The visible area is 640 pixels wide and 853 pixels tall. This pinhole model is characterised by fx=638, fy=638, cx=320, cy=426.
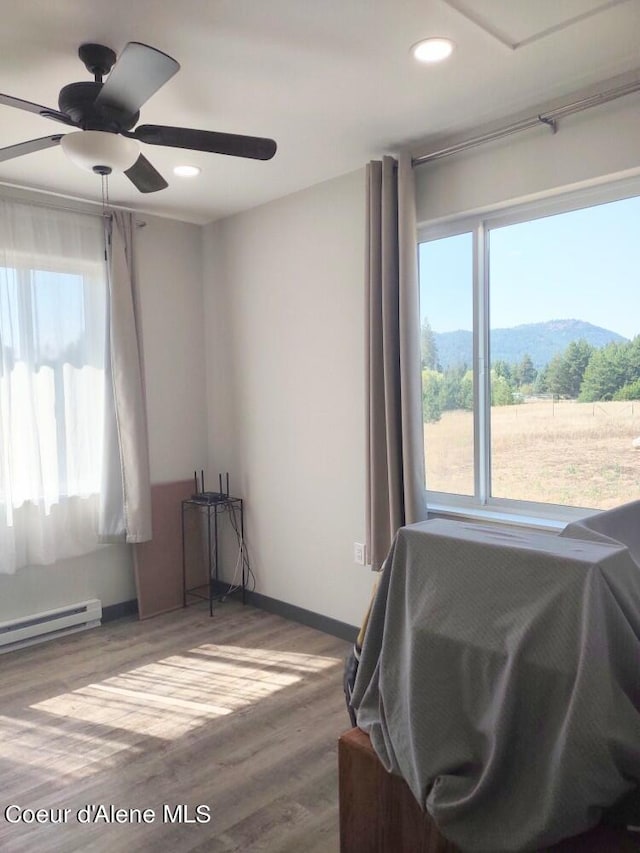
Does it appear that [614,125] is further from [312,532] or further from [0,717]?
[0,717]

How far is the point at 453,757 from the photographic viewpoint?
1.20 m

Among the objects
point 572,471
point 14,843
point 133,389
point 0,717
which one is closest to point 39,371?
point 133,389

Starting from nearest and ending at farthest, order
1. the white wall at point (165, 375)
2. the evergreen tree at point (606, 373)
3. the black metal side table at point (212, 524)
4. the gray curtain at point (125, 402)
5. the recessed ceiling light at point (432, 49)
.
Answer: the recessed ceiling light at point (432, 49) < the evergreen tree at point (606, 373) < the gray curtain at point (125, 402) < the white wall at point (165, 375) < the black metal side table at point (212, 524)

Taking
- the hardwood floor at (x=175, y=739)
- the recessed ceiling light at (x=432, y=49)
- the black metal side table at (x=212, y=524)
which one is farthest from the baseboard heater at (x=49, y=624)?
the recessed ceiling light at (x=432, y=49)

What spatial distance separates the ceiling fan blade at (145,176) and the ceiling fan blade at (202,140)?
27 cm

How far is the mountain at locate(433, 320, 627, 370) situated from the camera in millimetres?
2684

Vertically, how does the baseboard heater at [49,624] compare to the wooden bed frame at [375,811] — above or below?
below

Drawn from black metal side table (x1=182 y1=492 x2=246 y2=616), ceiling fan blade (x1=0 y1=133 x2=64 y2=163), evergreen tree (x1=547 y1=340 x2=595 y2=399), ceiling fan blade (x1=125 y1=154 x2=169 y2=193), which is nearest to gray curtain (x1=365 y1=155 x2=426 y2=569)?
evergreen tree (x1=547 y1=340 x2=595 y2=399)

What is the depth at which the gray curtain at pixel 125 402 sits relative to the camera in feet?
12.4

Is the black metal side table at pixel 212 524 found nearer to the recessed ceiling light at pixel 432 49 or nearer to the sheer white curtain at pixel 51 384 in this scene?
the sheer white curtain at pixel 51 384

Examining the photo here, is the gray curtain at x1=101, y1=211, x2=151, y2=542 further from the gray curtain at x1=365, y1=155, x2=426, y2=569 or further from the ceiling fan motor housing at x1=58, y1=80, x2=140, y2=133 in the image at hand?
the ceiling fan motor housing at x1=58, y1=80, x2=140, y2=133

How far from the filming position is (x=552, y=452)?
2.82m

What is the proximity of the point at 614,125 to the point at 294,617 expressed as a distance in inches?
118

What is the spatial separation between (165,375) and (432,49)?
2.65m
